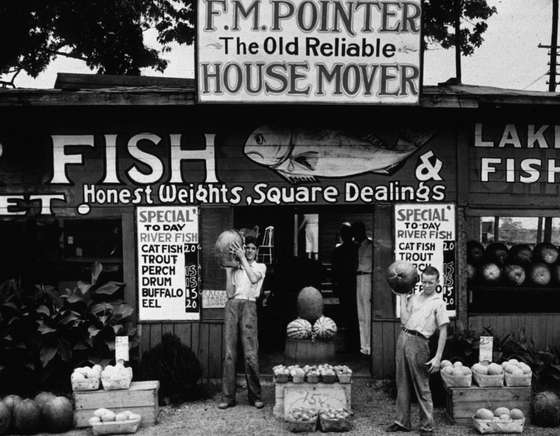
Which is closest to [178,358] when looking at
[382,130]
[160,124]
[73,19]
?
[160,124]

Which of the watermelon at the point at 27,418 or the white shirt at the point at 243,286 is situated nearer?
the watermelon at the point at 27,418

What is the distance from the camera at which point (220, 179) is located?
888 centimetres

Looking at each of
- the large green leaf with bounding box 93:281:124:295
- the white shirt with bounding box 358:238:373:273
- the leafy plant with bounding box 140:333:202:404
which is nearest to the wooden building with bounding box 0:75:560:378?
the large green leaf with bounding box 93:281:124:295

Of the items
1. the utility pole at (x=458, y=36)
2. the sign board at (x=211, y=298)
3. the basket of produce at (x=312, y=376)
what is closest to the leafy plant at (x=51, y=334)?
the sign board at (x=211, y=298)

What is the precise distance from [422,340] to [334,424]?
4.40 feet

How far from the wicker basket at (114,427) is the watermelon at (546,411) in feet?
14.5

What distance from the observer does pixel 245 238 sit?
29.2 ft

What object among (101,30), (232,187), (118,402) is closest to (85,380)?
(118,402)

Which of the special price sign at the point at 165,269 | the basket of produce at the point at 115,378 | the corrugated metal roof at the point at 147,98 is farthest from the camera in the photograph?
the special price sign at the point at 165,269

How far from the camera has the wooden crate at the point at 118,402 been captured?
729 centimetres

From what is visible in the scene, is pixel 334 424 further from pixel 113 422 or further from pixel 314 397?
pixel 113 422

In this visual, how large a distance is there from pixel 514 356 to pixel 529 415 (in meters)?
0.97

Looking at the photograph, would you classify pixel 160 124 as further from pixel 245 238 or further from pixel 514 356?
pixel 514 356

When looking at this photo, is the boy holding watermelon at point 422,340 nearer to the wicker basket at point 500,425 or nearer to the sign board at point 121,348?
the wicker basket at point 500,425
